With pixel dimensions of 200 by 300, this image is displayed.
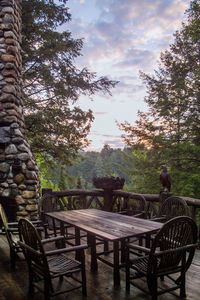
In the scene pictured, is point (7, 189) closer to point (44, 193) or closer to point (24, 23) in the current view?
point (44, 193)

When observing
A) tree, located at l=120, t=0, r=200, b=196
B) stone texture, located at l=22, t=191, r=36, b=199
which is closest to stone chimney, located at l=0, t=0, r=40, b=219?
stone texture, located at l=22, t=191, r=36, b=199

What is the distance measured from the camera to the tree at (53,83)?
7.57 meters

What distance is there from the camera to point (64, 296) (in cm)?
232

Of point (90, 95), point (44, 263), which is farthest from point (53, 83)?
point (44, 263)

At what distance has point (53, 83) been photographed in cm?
820

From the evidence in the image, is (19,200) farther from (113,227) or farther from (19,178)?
(113,227)

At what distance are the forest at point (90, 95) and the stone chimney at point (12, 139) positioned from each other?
8.34 ft

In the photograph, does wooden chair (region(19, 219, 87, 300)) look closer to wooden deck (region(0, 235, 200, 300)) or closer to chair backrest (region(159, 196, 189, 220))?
wooden deck (region(0, 235, 200, 300))

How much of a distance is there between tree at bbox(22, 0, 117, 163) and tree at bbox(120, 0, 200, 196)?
6.98 ft

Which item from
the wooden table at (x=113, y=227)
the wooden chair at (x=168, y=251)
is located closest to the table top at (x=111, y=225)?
the wooden table at (x=113, y=227)

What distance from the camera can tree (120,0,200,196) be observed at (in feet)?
28.0

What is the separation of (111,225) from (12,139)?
2.91m

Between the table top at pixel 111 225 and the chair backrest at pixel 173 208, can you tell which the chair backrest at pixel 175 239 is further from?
the chair backrest at pixel 173 208

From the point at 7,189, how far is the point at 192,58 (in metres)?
8.55
